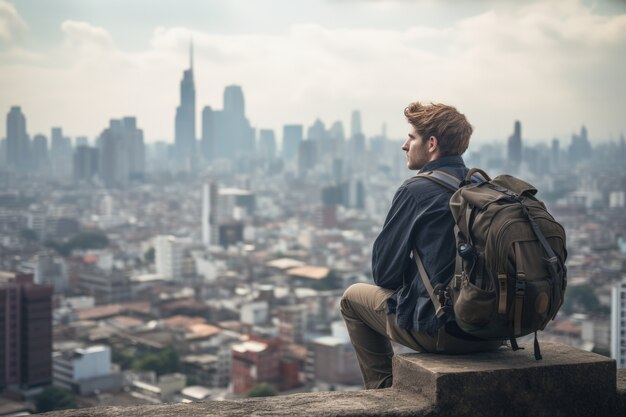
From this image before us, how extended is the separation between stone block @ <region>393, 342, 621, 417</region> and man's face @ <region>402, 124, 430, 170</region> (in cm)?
30

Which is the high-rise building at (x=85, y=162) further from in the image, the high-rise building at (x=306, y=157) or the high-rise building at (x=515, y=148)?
the high-rise building at (x=515, y=148)

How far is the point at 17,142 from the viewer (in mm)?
44656

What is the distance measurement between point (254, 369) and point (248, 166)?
45223mm

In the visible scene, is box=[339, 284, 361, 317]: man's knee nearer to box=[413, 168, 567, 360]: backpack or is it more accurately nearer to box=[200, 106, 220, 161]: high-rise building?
box=[413, 168, 567, 360]: backpack

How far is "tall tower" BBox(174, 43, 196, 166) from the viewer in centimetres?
5538

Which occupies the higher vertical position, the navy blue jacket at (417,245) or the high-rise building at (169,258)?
the navy blue jacket at (417,245)

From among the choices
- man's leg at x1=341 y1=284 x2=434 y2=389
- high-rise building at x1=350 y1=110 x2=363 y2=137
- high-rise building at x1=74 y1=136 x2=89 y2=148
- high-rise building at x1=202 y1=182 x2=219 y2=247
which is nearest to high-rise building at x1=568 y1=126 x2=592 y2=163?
high-rise building at x1=202 y1=182 x2=219 y2=247

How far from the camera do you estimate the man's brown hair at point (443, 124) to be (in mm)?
1377

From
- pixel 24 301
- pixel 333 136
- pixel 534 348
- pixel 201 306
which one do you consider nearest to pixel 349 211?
pixel 333 136

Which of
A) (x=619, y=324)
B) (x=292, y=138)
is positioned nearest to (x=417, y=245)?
(x=619, y=324)

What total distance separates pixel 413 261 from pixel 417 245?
40 mm

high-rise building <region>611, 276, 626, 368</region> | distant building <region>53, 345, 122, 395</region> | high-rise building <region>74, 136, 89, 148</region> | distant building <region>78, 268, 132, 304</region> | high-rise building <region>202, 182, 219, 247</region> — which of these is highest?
high-rise building <region>74, 136, 89, 148</region>

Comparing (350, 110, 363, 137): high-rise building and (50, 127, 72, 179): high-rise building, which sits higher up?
(350, 110, 363, 137): high-rise building

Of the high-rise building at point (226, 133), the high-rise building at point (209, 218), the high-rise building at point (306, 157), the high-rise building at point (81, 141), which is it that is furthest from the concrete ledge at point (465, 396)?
the high-rise building at point (226, 133)
